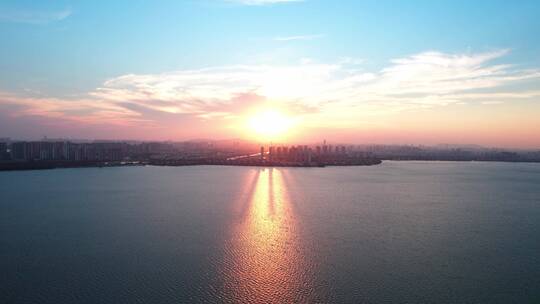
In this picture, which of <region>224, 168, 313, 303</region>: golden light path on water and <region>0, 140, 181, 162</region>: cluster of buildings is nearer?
<region>224, 168, 313, 303</region>: golden light path on water

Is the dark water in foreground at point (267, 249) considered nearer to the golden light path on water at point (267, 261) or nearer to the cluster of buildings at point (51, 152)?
the golden light path on water at point (267, 261)

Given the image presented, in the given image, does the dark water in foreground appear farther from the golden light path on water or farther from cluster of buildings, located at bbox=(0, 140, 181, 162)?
cluster of buildings, located at bbox=(0, 140, 181, 162)

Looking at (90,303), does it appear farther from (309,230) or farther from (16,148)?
(16,148)

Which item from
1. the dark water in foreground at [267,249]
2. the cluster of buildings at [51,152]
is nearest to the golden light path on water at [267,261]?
the dark water in foreground at [267,249]

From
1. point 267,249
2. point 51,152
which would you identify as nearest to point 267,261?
point 267,249

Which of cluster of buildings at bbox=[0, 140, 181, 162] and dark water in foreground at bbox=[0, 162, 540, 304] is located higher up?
cluster of buildings at bbox=[0, 140, 181, 162]

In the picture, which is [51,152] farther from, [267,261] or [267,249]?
[267,261]

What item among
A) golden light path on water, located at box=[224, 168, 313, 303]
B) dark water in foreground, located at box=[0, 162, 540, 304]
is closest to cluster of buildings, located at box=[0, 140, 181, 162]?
dark water in foreground, located at box=[0, 162, 540, 304]

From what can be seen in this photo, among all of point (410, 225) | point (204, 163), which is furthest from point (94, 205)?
point (204, 163)
